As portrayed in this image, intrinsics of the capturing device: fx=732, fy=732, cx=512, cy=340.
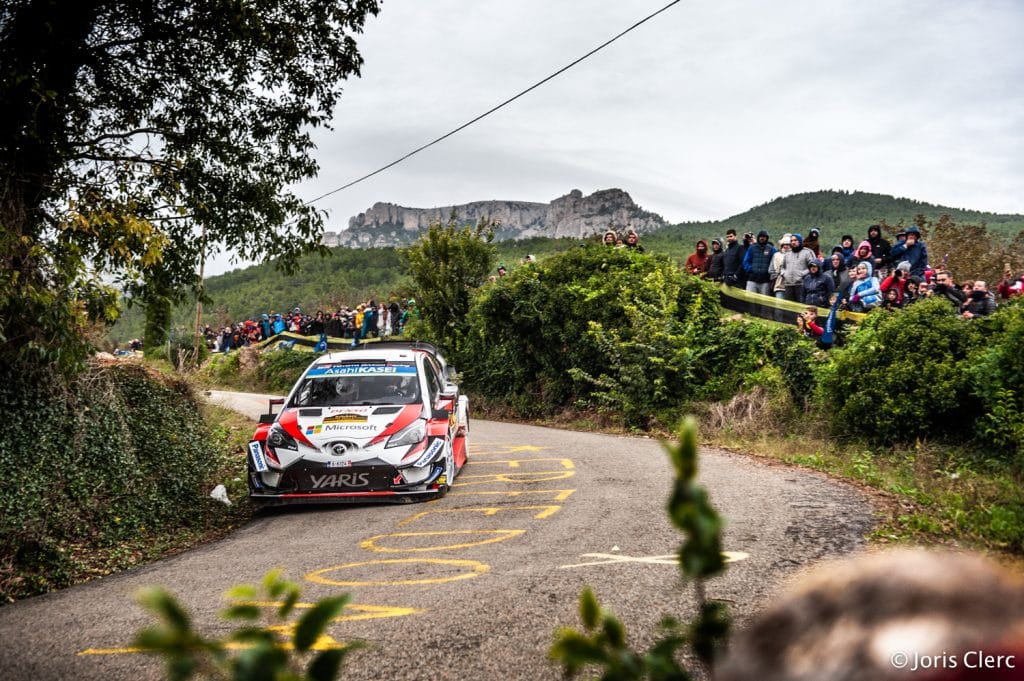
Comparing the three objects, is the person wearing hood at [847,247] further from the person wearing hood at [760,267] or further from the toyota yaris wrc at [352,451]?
the toyota yaris wrc at [352,451]

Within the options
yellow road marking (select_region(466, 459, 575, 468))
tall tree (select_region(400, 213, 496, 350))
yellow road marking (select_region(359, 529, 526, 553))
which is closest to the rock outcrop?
tall tree (select_region(400, 213, 496, 350))

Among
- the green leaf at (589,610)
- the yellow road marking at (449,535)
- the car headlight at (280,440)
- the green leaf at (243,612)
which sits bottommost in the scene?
the yellow road marking at (449,535)

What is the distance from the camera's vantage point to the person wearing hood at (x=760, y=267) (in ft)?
56.4

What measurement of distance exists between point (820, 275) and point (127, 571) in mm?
13668

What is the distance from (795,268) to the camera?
52.9 ft

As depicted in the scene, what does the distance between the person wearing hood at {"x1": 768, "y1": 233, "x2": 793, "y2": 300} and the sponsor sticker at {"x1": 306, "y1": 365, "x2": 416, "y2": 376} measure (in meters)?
9.40

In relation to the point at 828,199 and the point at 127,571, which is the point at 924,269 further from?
the point at 828,199

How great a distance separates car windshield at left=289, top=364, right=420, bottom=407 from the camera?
9984 mm

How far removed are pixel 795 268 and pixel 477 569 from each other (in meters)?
12.6

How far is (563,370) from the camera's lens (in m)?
19.8

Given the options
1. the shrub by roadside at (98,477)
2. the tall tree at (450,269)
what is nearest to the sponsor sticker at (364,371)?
the shrub by roadside at (98,477)

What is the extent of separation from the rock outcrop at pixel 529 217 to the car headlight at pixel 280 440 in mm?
126957

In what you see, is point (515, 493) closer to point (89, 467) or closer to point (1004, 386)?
point (89, 467)

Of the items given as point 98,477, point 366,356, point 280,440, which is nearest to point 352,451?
point 280,440
